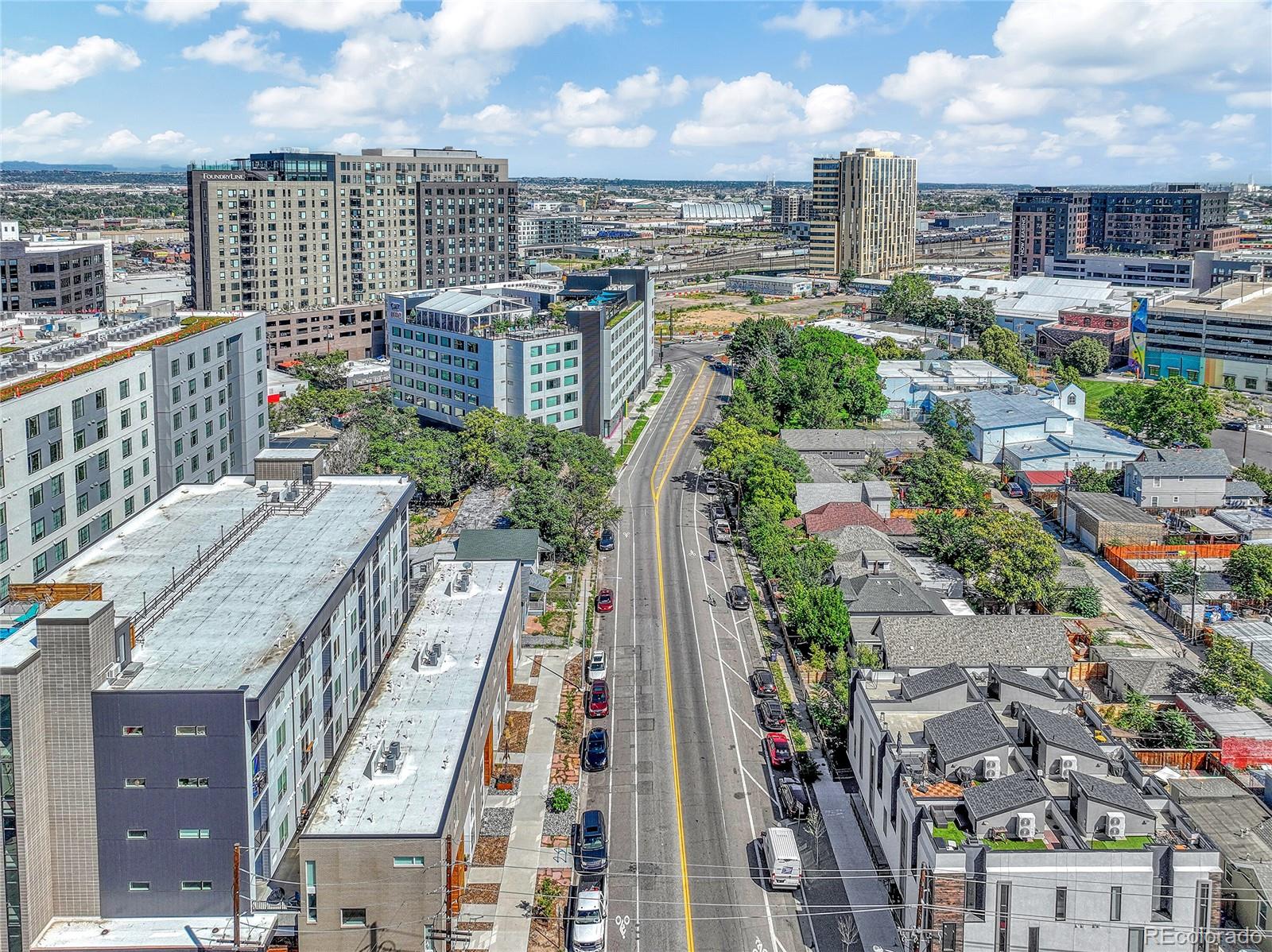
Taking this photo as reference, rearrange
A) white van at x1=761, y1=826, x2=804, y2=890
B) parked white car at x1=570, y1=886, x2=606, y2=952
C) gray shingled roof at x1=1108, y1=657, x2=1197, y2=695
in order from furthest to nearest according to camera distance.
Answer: gray shingled roof at x1=1108, y1=657, x2=1197, y2=695 → white van at x1=761, y1=826, x2=804, y2=890 → parked white car at x1=570, y1=886, x2=606, y2=952

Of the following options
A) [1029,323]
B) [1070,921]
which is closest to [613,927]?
[1070,921]

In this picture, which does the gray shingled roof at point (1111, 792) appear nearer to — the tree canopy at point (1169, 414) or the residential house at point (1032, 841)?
the residential house at point (1032, 841)

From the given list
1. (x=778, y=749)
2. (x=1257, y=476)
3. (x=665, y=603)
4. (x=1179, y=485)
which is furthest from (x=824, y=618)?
(x=1257, y=476)

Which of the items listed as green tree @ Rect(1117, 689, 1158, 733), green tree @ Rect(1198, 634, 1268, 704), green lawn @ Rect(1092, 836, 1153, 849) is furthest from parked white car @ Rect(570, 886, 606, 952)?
green tree @ Rect(1198, 634, 1268, 704)

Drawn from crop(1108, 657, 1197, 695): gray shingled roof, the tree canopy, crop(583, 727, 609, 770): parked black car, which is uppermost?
the tree canopy

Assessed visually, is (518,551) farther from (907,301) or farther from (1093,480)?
(907,301)

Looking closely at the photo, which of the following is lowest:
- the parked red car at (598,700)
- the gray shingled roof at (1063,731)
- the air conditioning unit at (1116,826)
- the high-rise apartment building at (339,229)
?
the parked red car at (598,700)

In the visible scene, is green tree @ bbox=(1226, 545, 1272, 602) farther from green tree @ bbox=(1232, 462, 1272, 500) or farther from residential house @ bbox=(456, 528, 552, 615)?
residential house @ bbox=(456, 528, 552, 615)

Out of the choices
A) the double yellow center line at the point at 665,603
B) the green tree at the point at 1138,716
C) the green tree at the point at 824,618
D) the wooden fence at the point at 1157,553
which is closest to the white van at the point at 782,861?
the double yellow center line at the point at 665,603
